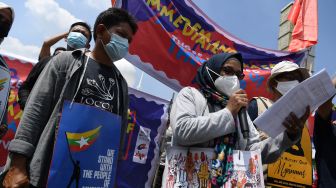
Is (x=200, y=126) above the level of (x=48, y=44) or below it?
below

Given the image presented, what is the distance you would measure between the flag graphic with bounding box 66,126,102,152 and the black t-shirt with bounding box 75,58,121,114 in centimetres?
16

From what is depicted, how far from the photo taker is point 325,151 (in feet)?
6.93

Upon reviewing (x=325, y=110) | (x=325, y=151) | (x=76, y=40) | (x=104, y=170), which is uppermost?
(x=76, y=40)

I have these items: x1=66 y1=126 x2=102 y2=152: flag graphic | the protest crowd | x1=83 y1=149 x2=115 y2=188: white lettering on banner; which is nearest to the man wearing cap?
the protest crowd

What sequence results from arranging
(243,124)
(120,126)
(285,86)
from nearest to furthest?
1. (120,126)
2. (243,124)
3. (285,86)

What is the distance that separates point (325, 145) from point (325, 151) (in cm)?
4

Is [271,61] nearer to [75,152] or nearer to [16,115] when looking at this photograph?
[16,115]

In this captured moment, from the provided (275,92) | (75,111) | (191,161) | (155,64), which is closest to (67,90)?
(75,111)

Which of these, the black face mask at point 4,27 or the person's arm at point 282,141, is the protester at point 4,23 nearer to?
the black face mask at point 4,27

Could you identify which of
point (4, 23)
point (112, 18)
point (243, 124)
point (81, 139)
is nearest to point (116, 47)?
point (112, 18)

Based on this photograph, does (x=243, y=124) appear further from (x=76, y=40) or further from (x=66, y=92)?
(x=76, y=40)

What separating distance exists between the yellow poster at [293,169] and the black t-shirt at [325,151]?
0.16 meters

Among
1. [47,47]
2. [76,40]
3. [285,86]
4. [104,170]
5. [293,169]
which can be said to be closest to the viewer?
[104,170]

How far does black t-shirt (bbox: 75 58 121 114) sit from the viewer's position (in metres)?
1.57
